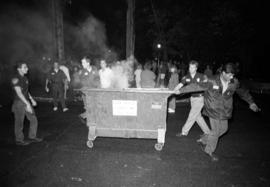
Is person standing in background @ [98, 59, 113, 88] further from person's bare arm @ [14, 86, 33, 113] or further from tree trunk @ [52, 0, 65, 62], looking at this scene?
tree trunk @ [52, 0, 65, 62]

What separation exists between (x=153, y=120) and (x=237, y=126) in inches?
132

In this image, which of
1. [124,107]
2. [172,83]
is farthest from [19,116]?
[172,83]

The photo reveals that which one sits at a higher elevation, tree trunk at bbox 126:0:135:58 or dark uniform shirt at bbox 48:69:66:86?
tree trunk at bbox 126:0:135:58

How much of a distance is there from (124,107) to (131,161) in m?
1.11

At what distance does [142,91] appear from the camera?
4387mm

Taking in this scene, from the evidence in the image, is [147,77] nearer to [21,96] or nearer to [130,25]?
[21,96]

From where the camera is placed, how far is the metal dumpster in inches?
177

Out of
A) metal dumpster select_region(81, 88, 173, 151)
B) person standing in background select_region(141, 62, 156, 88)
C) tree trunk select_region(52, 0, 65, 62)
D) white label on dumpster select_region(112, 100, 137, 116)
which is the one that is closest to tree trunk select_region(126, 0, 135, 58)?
tree trunk select_region(52, 0, 65, 62)

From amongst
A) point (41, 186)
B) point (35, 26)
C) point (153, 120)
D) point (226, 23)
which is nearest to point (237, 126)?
point (153, 120)

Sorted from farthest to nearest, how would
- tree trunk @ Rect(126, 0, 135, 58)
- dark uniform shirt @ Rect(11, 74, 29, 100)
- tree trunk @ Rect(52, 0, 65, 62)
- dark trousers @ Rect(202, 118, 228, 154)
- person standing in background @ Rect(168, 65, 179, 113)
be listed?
1. tree trunk @ Rect(126, 0, 135, 58)
2. tree trunk @ Rect(52, 0, 65, 62)
3. person standing in background @ Rect(168, 65, 179, 113)
4. dark uniform shirt @ Rect(11, 74, 29, 100)
5. dark trousers @ Rect(202, 118, 228, 154)

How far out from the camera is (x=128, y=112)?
461 centimetres

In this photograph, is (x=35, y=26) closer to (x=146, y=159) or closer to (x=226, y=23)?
(x=226, y=23)

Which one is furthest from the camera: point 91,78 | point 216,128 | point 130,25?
point 130,25

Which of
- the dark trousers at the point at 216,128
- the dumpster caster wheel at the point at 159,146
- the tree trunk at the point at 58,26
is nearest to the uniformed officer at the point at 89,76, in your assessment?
the dumpster caster wheel at the point at 159,146
